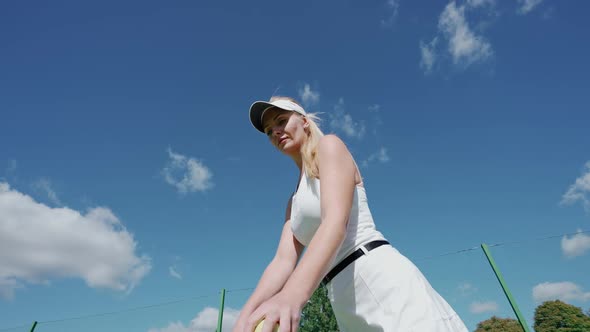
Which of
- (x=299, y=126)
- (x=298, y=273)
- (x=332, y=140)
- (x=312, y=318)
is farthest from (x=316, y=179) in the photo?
(x=312, y=318)

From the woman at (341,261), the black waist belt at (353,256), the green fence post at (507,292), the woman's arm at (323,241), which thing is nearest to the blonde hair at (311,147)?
the woman at (341,261)

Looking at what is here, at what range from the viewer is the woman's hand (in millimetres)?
622

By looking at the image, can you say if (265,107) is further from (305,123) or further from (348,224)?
(348,224)

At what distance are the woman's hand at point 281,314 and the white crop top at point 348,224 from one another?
20.5 inches

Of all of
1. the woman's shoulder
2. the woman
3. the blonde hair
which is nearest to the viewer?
the woman

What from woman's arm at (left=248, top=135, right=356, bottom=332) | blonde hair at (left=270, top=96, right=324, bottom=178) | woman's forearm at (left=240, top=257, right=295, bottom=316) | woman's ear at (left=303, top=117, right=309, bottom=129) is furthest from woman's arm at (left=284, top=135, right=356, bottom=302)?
woman's forearm at (left=240, top=257, right=295, bottom=316)

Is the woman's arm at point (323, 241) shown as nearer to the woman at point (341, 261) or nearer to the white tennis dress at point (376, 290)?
the woman at point (341, 261)

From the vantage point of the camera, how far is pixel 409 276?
3.61 feet

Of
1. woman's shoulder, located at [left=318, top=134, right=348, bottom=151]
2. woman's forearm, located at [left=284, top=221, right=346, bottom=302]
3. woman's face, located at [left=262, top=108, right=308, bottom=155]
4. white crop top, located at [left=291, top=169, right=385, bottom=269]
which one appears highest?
woman's face, located at [left=262, top=108, right=308, bottom=155]

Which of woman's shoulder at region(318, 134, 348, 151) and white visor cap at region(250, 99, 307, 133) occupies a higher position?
white visor cap at region(250, 99, 307, 133)

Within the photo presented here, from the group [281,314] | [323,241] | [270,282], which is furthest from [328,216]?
[270,282]

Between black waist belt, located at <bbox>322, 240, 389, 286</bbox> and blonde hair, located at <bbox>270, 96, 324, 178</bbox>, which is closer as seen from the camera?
black waist belt, located at <bbox>322, 240, 389, 286</bbox>

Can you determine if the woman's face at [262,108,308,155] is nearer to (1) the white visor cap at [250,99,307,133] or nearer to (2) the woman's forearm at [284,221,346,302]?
(1) the white visor cap at [250,99,307,133]

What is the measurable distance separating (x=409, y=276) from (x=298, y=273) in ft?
1.75
